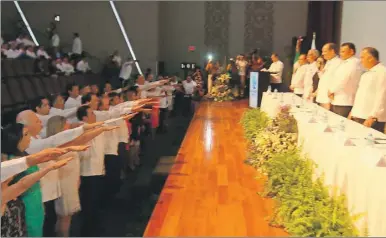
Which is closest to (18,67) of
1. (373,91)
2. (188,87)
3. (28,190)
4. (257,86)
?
(188,87)

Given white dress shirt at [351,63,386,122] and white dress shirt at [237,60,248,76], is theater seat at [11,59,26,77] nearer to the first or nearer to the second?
white dress shirt at [237,60,248,76]

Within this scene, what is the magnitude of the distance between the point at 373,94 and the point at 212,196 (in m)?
1.63

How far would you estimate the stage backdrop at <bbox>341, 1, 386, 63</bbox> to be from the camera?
752 cm

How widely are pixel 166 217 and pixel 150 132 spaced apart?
14.5 ft

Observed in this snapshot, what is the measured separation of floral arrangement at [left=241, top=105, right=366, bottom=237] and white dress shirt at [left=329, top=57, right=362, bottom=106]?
719 millimetres

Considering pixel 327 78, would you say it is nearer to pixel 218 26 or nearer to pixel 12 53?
pixel 12 53

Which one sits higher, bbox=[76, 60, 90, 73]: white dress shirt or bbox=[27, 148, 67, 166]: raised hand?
bbox=[27, 148, 67, 166]: raised hand

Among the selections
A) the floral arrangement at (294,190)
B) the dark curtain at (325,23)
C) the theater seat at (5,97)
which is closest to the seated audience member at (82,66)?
the theater seat at (5,97)

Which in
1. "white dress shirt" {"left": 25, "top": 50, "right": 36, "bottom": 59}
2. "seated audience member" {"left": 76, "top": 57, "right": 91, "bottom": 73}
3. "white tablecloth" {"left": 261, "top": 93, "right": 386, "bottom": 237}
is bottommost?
"seated audience member" {"left": 76, "top": 57, "right": 91, "bottom": 73}

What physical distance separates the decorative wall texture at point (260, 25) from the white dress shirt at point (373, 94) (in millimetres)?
9718

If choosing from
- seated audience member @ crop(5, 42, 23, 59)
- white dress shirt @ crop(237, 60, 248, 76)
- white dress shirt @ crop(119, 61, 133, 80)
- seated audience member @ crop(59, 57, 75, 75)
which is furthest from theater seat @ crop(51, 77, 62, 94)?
white dress shirt @ crop(237, 60, 248, 76)

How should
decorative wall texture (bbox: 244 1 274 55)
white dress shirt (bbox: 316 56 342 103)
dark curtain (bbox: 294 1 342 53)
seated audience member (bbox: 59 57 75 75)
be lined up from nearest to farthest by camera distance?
white dress shirt (bbox: 316 56 342 103)
seated audience member (bbox: 59 57 75 75)
dark curtain (bbox: 294 1 342 53)
decorative wall texture (bbox: 244 1 274 55)

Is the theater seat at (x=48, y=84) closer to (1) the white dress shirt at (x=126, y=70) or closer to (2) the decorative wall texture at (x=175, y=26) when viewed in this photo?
(1) the white dress shirt at (x=126, y=70)

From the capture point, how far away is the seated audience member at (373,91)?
412cm
